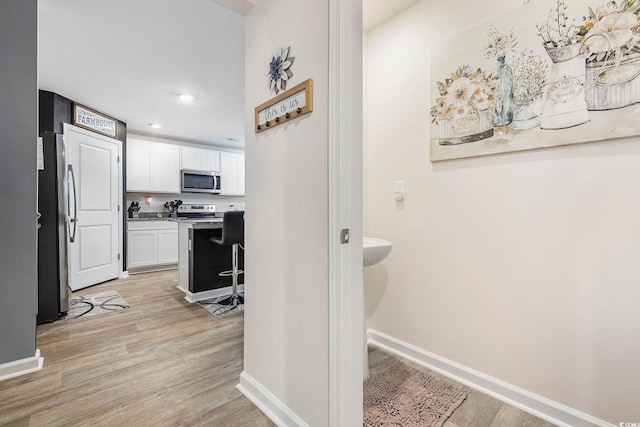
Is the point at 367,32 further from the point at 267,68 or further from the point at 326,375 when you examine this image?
the point at 326,375

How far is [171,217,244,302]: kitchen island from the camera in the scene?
3201mm

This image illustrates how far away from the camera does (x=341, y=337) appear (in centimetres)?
109

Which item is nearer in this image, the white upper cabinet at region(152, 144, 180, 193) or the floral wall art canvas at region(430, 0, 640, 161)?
the floral wall art canvas at region(430, 0, 640, 161)

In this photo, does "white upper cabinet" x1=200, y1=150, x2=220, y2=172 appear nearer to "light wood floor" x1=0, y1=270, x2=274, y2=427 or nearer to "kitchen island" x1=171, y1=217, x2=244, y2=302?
"kitchen island" x1=171, y1=217, x2=244, y2=302

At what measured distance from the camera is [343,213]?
1.10 metres

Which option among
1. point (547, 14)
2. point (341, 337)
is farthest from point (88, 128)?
point (547, 14)

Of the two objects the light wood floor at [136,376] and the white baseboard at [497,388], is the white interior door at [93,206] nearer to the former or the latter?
the light wood floor at [136,376]

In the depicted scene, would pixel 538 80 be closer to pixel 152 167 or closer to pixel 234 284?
pixel 234 284

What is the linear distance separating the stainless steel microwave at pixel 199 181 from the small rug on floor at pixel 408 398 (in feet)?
15.5

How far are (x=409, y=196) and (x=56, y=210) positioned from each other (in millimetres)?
3171

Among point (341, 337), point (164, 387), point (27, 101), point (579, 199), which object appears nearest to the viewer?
point (341, 337)

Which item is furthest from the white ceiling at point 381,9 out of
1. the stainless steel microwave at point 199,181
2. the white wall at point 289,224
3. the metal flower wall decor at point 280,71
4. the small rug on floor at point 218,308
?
the stainless steel microwave at point 199,181

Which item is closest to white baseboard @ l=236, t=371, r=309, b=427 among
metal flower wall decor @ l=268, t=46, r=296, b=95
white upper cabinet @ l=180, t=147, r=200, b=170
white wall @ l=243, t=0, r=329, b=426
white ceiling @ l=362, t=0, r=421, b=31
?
white wall @ l=243, t=0, r=329, b=426

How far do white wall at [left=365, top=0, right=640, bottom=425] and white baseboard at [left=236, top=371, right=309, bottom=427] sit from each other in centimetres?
102
